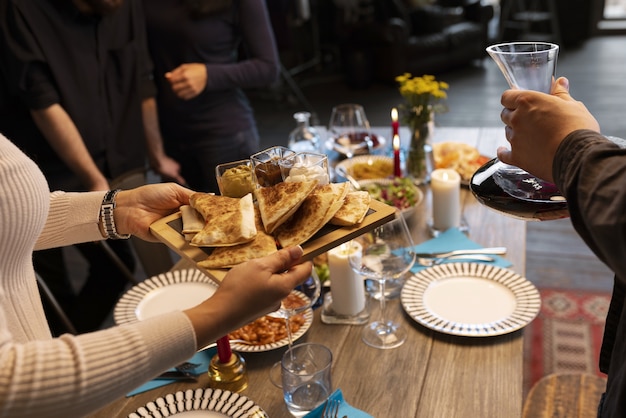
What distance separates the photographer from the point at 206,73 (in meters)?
2.38

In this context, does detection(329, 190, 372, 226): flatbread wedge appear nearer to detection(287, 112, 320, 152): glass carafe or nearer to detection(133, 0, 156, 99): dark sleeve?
detection(287, 112, 320, 152): glass carafe

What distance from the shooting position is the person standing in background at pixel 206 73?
7.72ft

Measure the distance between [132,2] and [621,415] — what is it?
2.13 metres

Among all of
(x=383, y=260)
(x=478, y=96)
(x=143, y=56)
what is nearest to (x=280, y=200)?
(x=383, y=260)

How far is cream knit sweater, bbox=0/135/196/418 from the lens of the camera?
78cm

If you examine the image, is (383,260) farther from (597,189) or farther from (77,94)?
(77,94)

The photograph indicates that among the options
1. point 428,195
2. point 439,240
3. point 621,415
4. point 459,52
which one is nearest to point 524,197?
point 621,415

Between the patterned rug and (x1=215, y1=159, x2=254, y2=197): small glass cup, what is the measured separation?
1566 mm

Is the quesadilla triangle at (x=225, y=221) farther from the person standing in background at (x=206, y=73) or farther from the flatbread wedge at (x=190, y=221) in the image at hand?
the person standing in background at (x=206, y=73)

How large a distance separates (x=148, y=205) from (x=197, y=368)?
0.36m

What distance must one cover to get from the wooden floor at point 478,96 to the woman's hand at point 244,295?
2.70 meters

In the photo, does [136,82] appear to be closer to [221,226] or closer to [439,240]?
[439,240]

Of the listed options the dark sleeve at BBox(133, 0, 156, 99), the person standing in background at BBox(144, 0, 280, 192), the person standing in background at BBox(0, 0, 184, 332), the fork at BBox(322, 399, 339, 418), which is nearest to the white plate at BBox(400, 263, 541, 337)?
the fork at BBox(322, 399, 339, 418)

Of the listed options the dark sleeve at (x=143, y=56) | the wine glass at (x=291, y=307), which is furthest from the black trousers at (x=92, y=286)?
the wine glass at (x=291, y=307)
